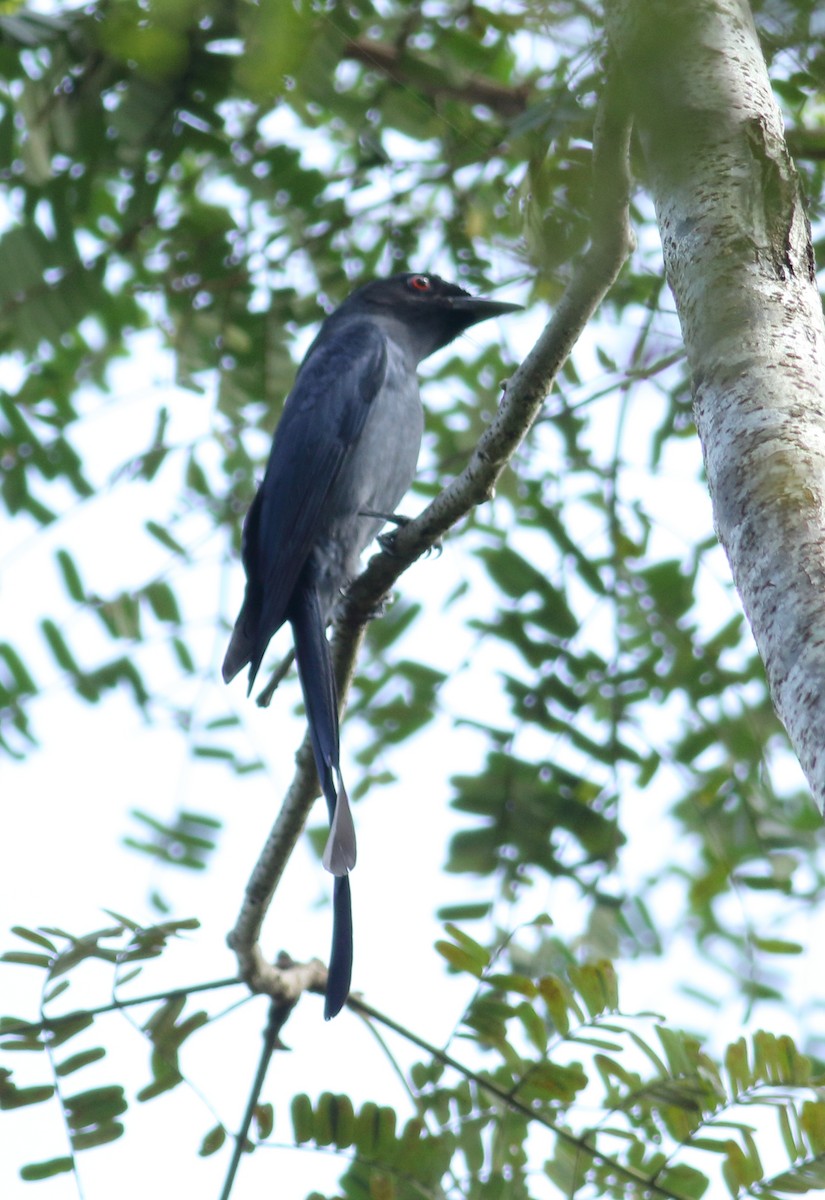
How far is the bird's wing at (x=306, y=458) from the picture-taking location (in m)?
4.50

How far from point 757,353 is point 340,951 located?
1.85 meters

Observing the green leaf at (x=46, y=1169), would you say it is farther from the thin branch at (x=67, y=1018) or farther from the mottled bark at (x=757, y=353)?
the mottled bark at (x=757, y=353)

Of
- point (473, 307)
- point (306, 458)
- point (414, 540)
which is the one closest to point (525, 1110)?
point (414, 540)

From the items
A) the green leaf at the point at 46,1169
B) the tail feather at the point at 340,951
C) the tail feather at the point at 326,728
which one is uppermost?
the tail feather at the point at 326,728

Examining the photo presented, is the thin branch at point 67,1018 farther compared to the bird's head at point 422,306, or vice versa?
the bird's head at point 422,306

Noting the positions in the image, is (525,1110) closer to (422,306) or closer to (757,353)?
(757,353)

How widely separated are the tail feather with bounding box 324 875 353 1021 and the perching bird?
62 cm

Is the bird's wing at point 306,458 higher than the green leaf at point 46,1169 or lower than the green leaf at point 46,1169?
higher

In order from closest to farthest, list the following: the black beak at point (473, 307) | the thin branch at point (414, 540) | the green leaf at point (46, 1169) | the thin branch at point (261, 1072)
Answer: the thin branch at point (414, 540), the green leaf at point (46, 1169), the thin branch at point (261, 1072), the black beak at point (473, 307)

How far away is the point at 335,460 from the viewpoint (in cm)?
495

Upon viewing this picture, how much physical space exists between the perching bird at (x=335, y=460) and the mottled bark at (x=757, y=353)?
2.04m

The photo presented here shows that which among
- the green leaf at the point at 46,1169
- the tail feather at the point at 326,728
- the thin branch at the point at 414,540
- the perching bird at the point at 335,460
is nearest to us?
the thin branch at the point at 414,540

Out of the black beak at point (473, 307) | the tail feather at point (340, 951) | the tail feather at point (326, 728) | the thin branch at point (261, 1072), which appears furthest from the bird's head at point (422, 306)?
the thin branch at point (261, 1072)

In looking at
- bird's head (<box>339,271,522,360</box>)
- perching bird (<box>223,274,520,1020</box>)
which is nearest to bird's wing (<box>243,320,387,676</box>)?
perching bird (<box>223,274,520,1020</box>)
